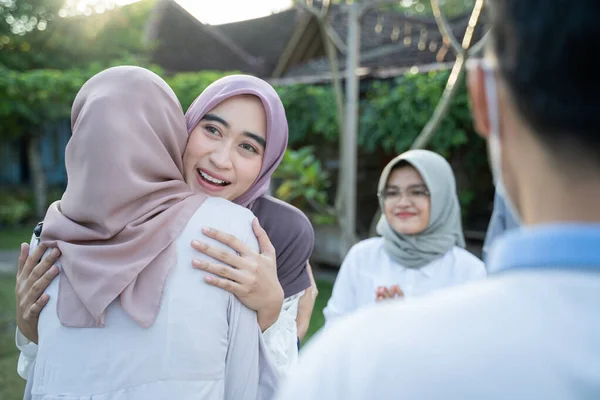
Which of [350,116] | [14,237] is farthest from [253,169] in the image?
[14,237]

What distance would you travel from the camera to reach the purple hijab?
1876 mm

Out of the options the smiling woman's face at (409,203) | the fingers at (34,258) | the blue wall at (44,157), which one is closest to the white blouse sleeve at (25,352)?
the fingers at (34,258)

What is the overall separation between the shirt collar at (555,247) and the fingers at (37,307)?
4.13ft

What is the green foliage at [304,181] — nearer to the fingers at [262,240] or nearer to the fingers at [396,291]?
the fingers at [396,291]

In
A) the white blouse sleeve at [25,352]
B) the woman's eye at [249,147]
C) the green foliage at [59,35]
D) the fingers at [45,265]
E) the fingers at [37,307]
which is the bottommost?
the white blouse sleeve at [25,352]

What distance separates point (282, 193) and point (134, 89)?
620cm

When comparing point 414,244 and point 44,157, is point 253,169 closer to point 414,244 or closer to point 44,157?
A: point 414,244

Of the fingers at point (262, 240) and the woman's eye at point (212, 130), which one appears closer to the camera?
the fingers at point (262, 240)

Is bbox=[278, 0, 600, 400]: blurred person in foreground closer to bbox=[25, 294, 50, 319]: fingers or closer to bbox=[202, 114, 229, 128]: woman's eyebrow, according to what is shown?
bbox=[25, 294, 50, 319]: fingers

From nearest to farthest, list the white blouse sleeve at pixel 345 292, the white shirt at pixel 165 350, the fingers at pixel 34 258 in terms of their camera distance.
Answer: the white shirt at pixel 165 350, the fingers at pixel 34 258, the white blouse sleeve at pixel 345 292

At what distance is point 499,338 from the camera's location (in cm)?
60

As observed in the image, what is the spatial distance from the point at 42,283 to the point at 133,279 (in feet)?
0.93

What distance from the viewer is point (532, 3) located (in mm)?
620

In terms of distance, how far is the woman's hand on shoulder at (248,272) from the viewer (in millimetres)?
1475
